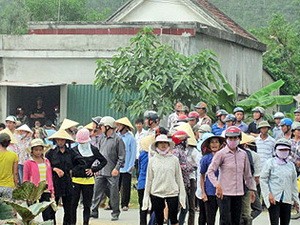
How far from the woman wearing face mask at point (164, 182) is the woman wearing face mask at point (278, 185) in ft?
4.13

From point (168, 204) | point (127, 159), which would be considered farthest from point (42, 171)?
point (127, 159)

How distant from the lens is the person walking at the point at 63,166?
13.5 metres

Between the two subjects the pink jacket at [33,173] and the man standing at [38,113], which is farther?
the man standing at [38,113]

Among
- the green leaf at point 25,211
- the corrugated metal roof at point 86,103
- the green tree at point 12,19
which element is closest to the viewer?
the green leaf at point 25,211

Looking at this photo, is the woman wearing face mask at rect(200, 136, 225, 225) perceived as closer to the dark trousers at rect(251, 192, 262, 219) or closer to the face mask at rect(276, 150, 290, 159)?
the face mask at rect(276, 150, 290, 159)

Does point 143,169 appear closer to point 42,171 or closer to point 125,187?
point 42,171

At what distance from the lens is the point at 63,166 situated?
44.5 feet

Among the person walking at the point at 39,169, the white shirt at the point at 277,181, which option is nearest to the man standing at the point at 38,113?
the person walking at the point at 39,169

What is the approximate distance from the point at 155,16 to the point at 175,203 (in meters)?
25.3

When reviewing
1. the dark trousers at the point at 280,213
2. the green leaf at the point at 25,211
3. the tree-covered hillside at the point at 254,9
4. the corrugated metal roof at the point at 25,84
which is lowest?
the dark trousers at the point at 280,213

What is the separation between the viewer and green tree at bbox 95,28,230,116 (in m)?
20.2

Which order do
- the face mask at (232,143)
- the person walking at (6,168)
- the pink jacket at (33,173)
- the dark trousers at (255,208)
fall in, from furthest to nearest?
1. the dark trousers at (255,208)
2. the person walking at (6,168)
3. the pink jacket at (33,173)
4. the face mask at (232,143)

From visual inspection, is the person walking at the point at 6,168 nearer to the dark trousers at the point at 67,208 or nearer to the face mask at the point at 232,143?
the dark trousers at the point at 67,208

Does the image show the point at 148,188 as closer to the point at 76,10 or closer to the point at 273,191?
the point at 273,191
